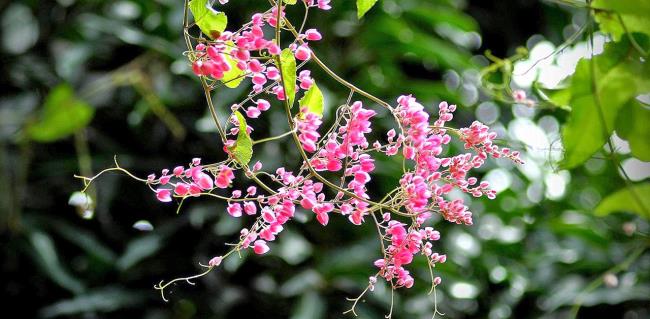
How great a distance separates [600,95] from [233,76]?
0.55 feet

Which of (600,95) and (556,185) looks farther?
(556,185)

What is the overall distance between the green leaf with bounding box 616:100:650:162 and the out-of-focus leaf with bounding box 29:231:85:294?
78 centimetres

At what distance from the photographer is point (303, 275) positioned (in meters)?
0.98

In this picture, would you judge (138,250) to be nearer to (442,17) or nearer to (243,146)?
(442,17)

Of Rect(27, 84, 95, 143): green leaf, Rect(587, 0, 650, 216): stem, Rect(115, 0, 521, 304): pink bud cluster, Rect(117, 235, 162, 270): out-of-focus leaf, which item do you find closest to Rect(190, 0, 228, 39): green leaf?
Rect(115, 0, 521, 304): pink bud cluster

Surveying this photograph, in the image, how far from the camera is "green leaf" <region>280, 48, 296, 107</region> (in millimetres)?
302

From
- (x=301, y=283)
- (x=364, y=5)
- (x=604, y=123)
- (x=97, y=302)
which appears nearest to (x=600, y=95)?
(x=604, y=123)

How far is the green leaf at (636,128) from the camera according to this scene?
35cm

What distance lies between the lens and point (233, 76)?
0.32 meters

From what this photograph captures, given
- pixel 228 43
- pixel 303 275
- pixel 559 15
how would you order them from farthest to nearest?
pixel 559 15 → pixel 303 275 → pixel 228 43

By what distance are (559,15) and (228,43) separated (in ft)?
3.51

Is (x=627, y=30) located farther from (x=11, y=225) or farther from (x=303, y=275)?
(x=11, y=225)

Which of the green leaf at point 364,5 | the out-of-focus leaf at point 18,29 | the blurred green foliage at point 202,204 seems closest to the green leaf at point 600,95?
the green leaf at point 364,5

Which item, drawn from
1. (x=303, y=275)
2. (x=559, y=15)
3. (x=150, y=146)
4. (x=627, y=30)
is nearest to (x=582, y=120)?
(x=627, y=30)
